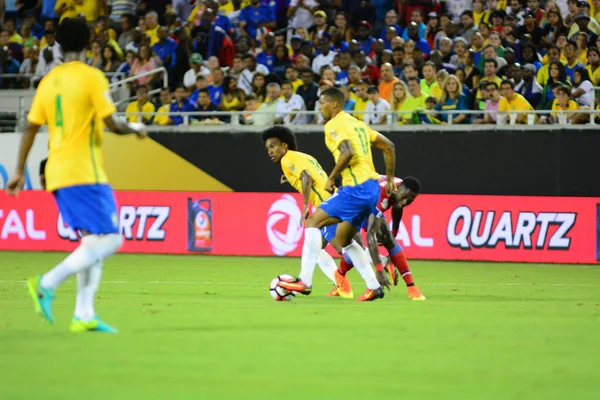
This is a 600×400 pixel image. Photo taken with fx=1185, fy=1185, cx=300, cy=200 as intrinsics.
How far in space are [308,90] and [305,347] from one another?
1567 cm

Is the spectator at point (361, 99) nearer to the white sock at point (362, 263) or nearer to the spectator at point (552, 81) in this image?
the spectator at point (552, 81)

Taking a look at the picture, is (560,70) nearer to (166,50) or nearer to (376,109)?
(376,109)

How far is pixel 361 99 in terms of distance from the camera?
22.7 meters

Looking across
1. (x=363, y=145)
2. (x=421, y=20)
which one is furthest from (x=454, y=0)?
(x=363, y=145)

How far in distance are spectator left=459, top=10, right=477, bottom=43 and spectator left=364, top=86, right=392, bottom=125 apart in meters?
2.27

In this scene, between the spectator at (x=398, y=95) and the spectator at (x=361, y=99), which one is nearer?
the spectator at (x=398, y=95)

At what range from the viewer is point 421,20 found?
2397cm

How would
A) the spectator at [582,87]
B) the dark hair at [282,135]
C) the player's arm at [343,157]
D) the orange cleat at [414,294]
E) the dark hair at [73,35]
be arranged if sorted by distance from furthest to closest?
the spectator at [582,87]
the dark hair at [282,135]
the orange cleat at [414,294]
the player's arm at [343,157]
the dark hair at [73,35]

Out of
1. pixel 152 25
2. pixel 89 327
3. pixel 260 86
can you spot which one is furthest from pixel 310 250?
pixel 152 25

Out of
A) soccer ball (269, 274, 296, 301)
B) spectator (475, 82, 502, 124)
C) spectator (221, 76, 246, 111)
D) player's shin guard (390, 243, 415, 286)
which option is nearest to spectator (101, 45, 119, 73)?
spectator (221, 76, 246, 111)

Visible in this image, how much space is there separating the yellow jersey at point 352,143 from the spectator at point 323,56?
11951mm

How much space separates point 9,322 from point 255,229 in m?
13.0

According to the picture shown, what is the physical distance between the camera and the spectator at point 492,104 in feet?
70.3

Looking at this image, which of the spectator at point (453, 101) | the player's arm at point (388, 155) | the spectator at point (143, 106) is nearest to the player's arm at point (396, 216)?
the player's arm at point (388, 155)
